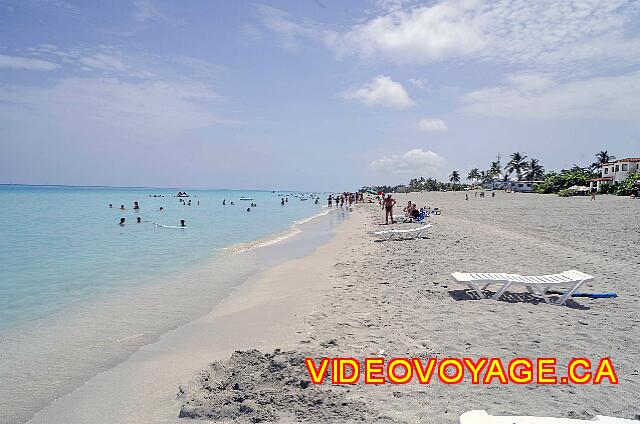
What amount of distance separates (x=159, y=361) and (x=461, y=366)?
3.91 metres

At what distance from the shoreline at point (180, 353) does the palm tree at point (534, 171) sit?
103m

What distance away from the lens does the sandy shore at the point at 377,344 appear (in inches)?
150

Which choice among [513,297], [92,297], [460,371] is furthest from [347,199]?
[460,371]

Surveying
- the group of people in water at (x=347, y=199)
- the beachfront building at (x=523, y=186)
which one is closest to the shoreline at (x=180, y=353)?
the group of people in water at (x=347, y=199)

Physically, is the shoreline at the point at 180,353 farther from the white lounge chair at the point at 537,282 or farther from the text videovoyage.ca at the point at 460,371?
the white lounge chair at the point at 537,282

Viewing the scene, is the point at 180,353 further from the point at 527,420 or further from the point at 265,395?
the point at 527,420

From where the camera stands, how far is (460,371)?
14.4ft

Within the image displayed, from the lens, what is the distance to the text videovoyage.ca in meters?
4.24

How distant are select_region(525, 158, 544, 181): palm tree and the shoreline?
4053 inches

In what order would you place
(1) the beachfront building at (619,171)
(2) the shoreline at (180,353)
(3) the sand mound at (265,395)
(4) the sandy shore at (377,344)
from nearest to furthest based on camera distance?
(3) the sand mound at (265,395) < (4) the sandy shore at (377,344) < (2) the shoreline at (180,353) < (1) the beachfront building at (619,171)

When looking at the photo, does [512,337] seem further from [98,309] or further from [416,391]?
[98,309]

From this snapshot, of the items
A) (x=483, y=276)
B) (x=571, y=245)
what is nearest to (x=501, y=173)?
(x=571, y=245)

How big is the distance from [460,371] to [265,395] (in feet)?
6.90

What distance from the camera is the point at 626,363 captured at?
180 inches
